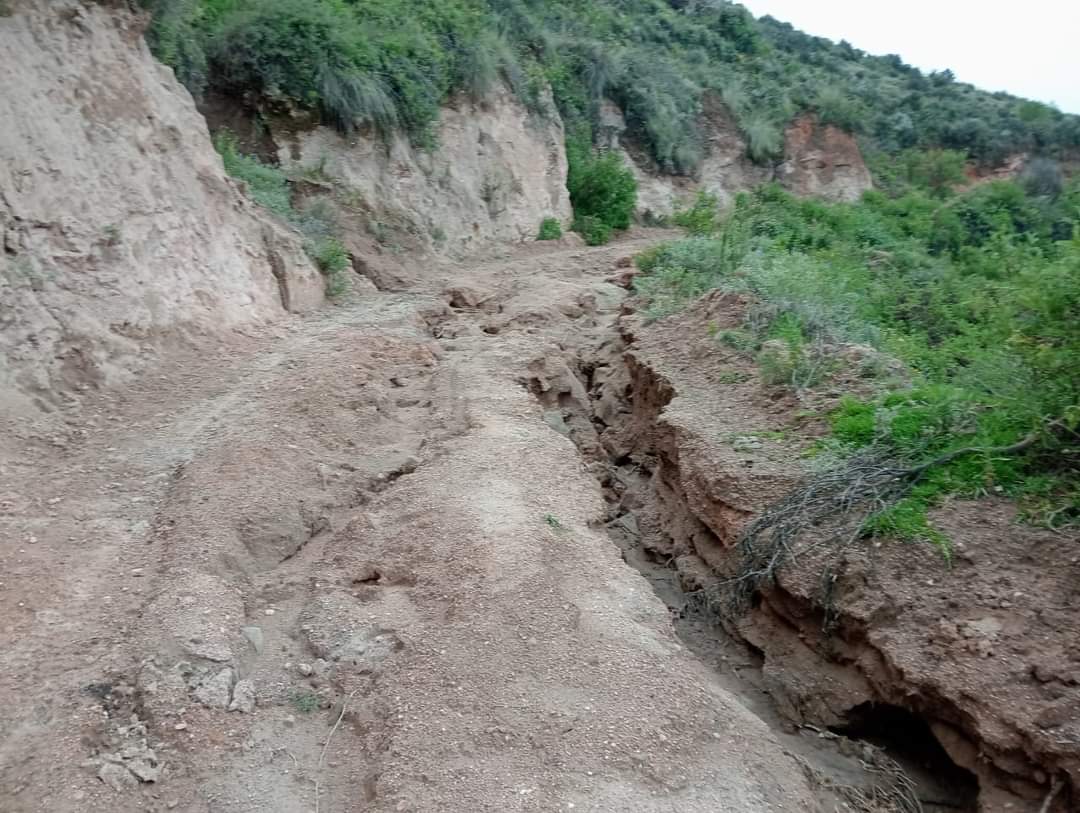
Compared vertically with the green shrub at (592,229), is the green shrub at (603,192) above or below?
above

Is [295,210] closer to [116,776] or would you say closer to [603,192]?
[603,192]

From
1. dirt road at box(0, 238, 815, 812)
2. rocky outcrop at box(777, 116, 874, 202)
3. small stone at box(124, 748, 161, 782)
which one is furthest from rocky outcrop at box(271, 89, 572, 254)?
rocky outcrop at box(777, 116, 874, 202)

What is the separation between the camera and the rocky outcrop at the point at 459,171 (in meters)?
11.1

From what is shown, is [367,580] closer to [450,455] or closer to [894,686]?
[450,455]

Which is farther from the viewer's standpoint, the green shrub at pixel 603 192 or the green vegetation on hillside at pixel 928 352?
the green shrub at pixel 603 192

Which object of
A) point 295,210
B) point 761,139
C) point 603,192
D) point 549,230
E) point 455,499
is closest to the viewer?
point 455,499

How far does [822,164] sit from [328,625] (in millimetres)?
21657

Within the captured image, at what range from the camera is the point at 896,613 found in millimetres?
3990

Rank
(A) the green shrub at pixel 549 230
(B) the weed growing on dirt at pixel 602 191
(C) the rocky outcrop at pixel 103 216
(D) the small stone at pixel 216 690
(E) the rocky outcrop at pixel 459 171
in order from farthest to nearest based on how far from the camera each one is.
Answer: (B) the weed growing on dirt at pixel 602 191, (A) the green shrub at pixel 549 230, (E) the rocky outcrop at pixel 459 171, (C) the rocky outcrop at pixel 103 216, (D) the small stone at pixel 216 690

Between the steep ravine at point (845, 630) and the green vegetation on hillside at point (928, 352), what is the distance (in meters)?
0.23

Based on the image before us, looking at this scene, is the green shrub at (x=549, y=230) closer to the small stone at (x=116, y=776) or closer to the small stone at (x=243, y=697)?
the small stone at (x=243, y=697)

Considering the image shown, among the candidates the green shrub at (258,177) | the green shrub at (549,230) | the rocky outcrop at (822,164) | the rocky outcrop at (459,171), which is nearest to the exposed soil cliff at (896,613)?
the green shrub at (258,177)

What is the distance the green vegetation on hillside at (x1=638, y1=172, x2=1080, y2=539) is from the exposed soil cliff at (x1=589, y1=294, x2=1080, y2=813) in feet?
0.69

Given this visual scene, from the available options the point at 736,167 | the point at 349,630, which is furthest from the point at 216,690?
the point at 736,167
